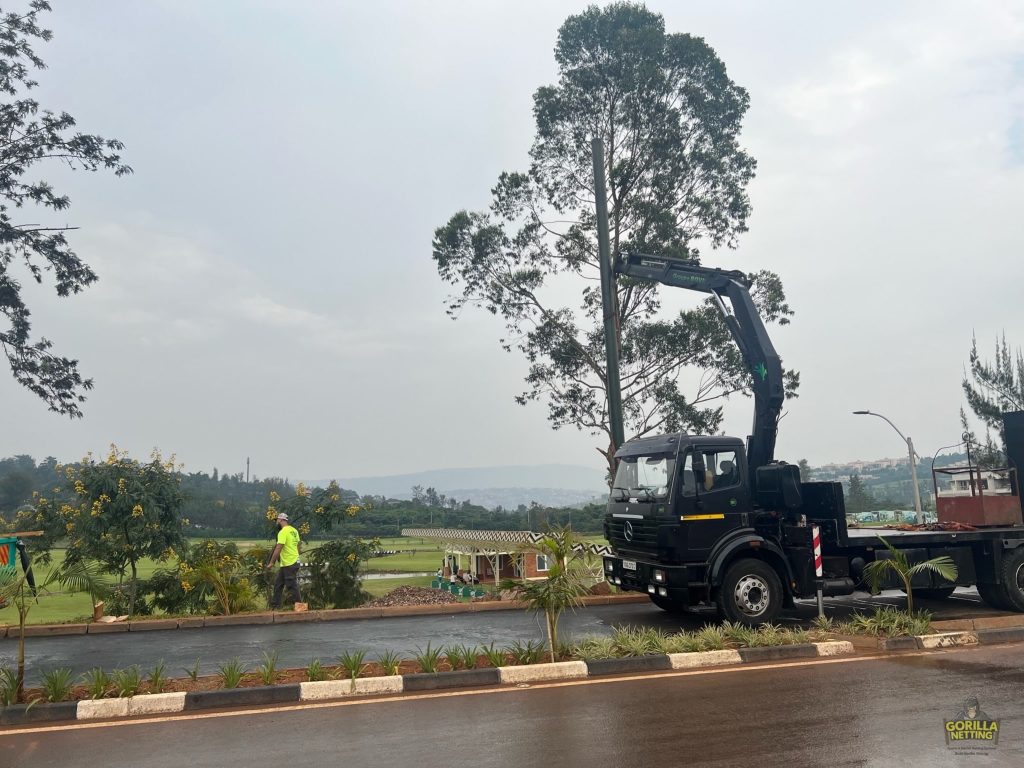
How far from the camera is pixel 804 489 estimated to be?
11.2 meters

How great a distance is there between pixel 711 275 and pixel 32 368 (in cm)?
1440

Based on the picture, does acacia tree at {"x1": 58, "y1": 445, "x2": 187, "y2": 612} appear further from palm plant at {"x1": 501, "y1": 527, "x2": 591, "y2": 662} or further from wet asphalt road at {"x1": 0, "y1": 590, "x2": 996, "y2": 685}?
palm plant at {"x1": 501, "y1": 527, "x2": 591, "y2": 662}

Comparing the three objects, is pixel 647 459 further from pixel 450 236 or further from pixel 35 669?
pixel 450 236

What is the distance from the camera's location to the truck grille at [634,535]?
10.6 meters

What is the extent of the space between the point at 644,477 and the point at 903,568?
3.55m

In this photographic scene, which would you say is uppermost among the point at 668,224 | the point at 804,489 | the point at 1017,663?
the point at 668,224

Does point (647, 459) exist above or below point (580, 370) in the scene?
below

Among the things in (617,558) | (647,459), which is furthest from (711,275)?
(617,558)

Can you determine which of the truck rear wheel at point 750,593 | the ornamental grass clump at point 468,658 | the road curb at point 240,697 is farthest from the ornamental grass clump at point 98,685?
the truck rear wheel at point 750,593

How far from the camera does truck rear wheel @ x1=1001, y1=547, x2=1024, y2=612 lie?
1141cm

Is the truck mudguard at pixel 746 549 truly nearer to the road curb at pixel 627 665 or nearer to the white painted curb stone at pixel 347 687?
the road curb at pixel 627 665

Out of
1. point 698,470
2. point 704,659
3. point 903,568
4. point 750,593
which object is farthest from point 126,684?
point 903,568

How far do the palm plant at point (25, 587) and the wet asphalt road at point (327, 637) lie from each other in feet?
2.67

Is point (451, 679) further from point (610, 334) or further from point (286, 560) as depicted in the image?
point (610, 334)
